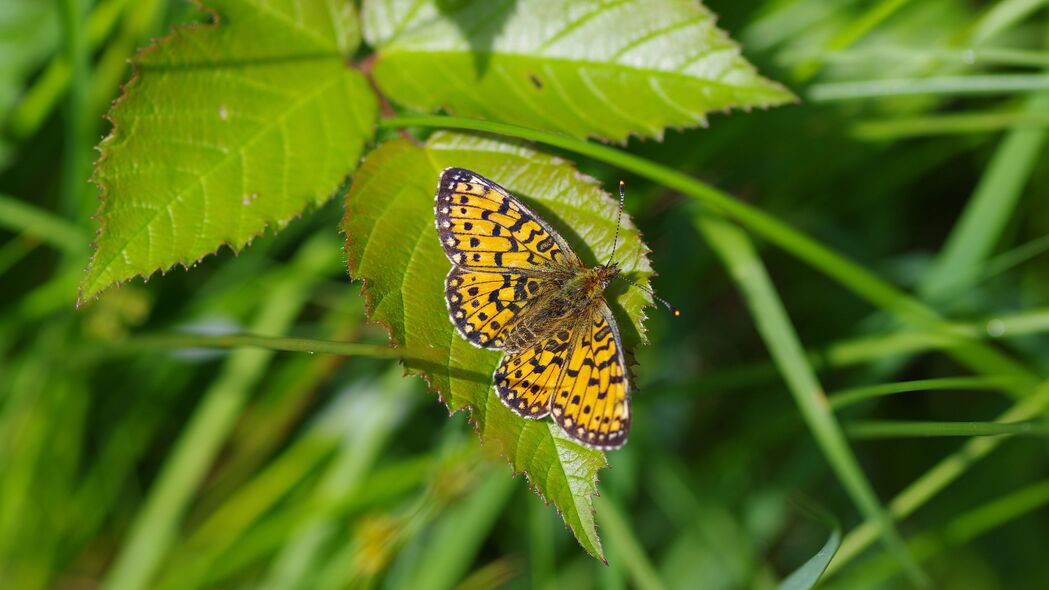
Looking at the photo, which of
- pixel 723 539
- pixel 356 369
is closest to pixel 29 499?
pixel 356 369

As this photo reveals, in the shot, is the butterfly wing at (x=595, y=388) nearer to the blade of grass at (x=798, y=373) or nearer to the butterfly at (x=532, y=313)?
the butterfly at (x=532, y=313)

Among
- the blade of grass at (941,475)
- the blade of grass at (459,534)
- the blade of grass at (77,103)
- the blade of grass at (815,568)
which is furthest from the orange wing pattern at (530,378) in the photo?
the blade of grass at (77,103)

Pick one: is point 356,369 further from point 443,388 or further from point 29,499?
point 443,388

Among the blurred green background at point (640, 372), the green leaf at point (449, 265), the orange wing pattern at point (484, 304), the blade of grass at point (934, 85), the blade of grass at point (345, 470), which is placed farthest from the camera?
the blade of grass at point (345, 470)

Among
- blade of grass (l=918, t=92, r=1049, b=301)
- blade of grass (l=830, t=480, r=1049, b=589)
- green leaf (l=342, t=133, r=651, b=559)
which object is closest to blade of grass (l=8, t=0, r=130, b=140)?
green leaf (l=342, t=133, r=651, b=559)

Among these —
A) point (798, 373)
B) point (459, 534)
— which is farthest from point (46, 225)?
point (798, 373)

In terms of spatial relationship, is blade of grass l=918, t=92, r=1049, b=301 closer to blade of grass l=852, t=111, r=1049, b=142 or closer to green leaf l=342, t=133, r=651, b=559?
blade of grass l=852, t=111, r=1049, b=142

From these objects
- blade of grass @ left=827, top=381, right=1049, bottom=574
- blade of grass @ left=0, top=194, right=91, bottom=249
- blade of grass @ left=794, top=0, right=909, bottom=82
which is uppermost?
blade of grass @ left=0, top=194, right=91, bottom=249
